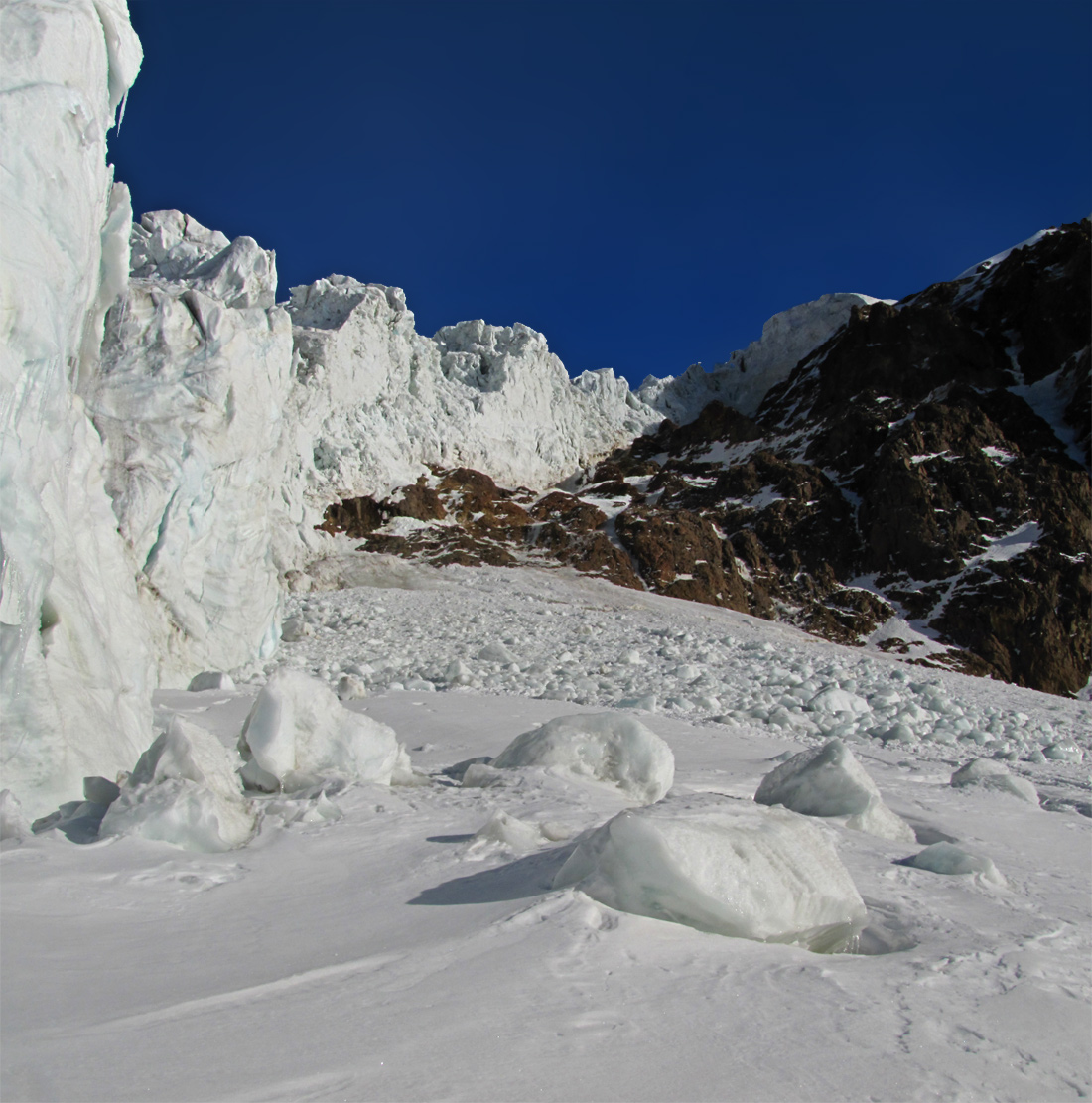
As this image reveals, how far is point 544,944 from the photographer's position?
2709 mm

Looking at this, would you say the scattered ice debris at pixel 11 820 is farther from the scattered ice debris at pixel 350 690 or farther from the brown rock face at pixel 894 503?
the brown rock face at pixel 894 503

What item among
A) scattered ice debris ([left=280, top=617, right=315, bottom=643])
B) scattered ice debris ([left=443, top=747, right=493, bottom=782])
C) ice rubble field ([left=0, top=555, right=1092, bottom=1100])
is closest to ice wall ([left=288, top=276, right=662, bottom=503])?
scattered ice debris ([left=280, top=617, right=315, bottom=643])

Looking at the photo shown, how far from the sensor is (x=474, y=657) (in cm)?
1430

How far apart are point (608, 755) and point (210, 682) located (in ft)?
20.6

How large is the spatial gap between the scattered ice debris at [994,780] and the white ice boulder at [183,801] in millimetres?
5916

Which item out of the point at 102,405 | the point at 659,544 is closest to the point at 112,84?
the point at 102,405

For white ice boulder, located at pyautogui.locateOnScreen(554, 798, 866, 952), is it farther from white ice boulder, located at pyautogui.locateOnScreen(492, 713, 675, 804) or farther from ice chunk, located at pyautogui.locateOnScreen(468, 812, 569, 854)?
white ice boulder, located at pyautogui.locateOnScreen(492, 713, 675, 804)

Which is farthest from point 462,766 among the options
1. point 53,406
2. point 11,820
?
point 53,406

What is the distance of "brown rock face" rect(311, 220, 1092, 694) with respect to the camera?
43.9 metres

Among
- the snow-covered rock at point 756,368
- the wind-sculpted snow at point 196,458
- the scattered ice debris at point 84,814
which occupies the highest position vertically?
the snow-covered rock at point 756,368

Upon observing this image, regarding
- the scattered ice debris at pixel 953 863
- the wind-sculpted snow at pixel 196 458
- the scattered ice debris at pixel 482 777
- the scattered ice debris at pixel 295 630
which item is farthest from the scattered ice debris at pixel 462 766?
the scattered ice debris at pixel 295 630

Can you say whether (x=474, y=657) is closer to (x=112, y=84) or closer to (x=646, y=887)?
(x=112, y=84)

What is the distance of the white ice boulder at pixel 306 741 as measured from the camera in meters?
5.04

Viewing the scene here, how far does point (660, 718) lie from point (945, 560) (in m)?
45.0
